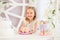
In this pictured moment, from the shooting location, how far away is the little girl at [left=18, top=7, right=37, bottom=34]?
1.22m

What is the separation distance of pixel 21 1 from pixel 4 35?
1.12 ft

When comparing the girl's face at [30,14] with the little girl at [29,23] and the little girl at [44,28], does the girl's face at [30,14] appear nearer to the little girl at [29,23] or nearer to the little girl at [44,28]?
the little girl at [29,23]

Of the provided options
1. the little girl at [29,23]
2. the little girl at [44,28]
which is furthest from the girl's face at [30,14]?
the little girl at [44,28]

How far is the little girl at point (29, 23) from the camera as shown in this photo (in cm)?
122

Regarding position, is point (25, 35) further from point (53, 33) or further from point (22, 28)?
point (53, 33)

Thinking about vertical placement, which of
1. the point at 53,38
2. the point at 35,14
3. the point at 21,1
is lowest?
the point at 53,38

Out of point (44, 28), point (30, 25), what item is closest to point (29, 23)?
point (30, 25)

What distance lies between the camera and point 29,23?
1.23 metres

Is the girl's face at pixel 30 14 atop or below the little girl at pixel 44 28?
atop

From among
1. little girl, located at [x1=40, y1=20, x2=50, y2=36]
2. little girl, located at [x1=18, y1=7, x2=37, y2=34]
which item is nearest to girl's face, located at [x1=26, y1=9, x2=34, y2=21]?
little girl, located at [x1=18, y1=7, x2=37, y2=34]

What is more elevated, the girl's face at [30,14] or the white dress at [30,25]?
the girl's face at [30,14]

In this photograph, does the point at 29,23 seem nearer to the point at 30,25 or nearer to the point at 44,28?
the point at 30,25

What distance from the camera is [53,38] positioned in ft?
4.16

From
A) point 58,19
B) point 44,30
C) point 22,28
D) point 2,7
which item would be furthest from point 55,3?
point 2,7
